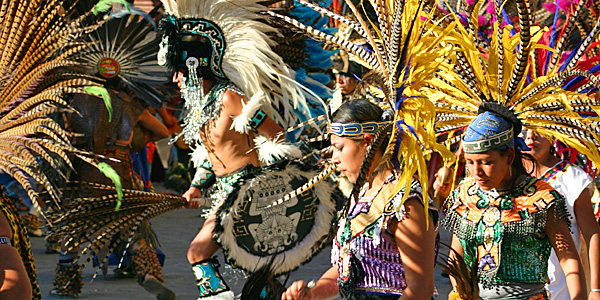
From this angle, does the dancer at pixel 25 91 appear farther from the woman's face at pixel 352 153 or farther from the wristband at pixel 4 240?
the woman's face at pixel 352 153

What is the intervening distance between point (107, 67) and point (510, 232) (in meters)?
3.69

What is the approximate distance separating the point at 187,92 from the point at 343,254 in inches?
107

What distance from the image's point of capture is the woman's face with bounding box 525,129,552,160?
4234 mm

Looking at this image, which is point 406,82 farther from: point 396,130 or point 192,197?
point 192,197

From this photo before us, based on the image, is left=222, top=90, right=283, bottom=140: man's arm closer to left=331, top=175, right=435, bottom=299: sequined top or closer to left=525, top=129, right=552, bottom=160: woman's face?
left=525, top=129, right=552, bottom=160: woman's face

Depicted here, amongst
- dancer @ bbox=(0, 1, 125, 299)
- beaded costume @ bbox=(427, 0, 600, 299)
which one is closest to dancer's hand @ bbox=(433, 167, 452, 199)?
beaded costume @ bbox=(427, 0, 600, 299)

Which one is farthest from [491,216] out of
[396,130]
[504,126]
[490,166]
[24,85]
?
[24,85]

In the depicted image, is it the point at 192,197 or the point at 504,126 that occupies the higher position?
the point at 504,126

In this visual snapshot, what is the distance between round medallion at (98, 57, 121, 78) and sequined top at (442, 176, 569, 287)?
11.2 ft

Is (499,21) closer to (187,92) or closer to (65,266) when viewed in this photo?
(187,92)

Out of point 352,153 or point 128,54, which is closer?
point 352,153

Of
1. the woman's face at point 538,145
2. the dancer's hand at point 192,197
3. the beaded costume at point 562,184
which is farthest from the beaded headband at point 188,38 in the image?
the beaded costume at point 562,184

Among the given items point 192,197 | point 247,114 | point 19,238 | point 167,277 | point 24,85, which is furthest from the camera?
point 167,277

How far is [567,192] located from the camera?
406 cm
